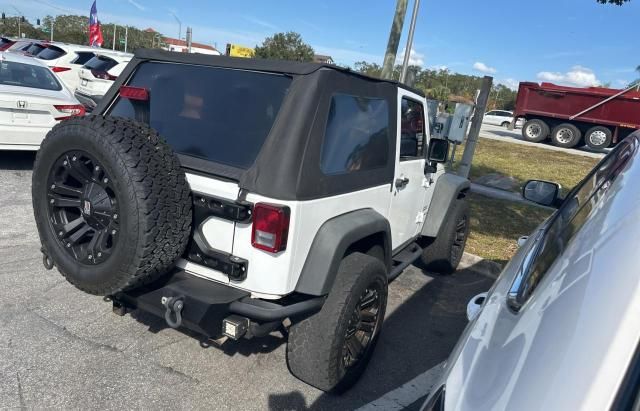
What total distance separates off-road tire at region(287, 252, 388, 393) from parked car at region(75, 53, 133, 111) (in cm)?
937

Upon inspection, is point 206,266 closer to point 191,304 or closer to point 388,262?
point 191,304

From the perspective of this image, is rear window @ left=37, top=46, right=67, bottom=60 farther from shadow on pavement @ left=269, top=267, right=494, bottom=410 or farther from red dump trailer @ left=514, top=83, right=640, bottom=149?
red dump trailer @ left=514, top=83, right=640, bottom=149

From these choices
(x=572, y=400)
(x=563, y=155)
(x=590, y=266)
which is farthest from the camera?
(x=563, y=155)

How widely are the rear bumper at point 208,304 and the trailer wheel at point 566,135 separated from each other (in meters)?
20.1

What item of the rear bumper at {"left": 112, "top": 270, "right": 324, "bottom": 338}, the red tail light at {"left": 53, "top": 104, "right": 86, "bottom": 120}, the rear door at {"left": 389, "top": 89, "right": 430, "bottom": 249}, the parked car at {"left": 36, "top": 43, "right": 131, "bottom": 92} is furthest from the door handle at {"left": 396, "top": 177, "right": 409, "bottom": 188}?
the parked car at {"left": 36, "top": 43, "right": 131, "bottom": 92}

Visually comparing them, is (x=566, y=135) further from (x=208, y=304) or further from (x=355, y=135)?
(x=208, y=304)

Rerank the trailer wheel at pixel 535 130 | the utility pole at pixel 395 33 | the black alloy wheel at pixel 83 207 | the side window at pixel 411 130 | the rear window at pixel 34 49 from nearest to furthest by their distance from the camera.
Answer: the black alloy wheel at pixel 83 207 → the side window at pixel 411 130 → the utility pole at pixel 395 33 → the rear window at pixel 34 49 → the trailer wheel at pixel 535 130

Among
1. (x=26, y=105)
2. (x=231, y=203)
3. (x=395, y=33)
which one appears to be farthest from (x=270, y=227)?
(x=395, y=33)

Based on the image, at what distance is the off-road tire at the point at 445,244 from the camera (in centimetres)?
500

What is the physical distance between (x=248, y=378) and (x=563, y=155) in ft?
54.1

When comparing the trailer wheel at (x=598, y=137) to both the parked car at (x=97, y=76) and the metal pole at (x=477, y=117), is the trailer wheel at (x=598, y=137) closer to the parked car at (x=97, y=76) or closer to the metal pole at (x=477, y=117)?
the metal pole at (x=477, y=117)

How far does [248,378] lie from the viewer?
3.10 metres

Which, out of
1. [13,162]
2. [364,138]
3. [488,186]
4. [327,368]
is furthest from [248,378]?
[488,186]

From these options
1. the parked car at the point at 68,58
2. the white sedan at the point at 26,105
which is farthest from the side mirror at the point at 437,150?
the parked car at the point at 68,58
